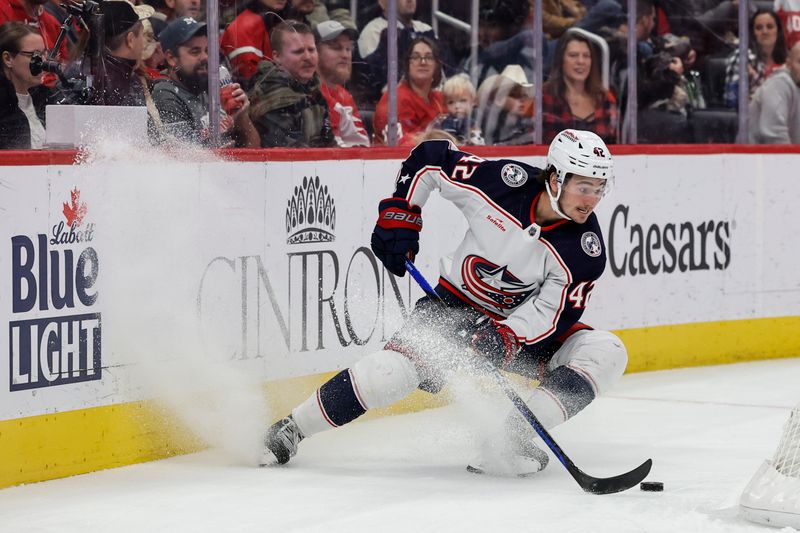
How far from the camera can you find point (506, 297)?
4.53 meters

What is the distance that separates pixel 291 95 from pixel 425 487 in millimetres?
1922

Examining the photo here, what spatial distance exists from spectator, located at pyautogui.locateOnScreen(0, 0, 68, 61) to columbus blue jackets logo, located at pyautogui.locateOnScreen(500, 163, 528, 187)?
1.42 metres

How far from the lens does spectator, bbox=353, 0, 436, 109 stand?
5.82 metres

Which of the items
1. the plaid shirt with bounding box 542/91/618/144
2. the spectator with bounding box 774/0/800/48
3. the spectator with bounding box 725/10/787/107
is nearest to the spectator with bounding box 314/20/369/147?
the plaid shirt with bounding box 542/91/618/144

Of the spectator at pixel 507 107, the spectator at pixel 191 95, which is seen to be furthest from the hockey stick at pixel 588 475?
the spectator at pixel 507 107

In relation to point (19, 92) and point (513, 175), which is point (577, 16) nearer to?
point (513, 175)

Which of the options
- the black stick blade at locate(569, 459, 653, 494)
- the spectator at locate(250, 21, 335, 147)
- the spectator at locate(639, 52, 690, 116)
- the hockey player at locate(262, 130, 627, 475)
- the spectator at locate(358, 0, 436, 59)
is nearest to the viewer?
the black stick blade at locate(569, 459, 653, 494)

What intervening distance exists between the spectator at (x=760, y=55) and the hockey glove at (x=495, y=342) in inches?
142

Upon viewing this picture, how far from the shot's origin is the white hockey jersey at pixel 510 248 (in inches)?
172

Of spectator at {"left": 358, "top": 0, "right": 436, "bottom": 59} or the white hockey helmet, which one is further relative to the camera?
spectator at {"left": 358, "top": 0, "right": 436, "bottom": 59}

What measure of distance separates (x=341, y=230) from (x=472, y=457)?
1.17 meters

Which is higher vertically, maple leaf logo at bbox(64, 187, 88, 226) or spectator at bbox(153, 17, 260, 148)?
spectator at bbox(153, 17, 260, 148)

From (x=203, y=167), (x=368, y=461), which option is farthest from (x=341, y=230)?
(x=368, y=461)

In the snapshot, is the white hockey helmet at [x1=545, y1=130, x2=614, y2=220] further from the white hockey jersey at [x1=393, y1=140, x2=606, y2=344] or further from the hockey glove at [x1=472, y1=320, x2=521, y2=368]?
the hockey glove at [x1=472, y1=320, x2=521, y2=368]
